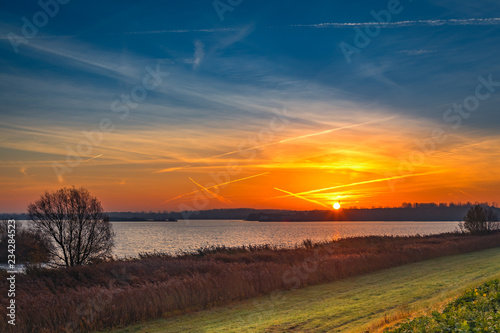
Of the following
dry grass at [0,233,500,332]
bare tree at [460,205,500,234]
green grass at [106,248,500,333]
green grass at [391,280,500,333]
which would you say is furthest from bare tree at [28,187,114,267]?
bare tree at [460,205,500,234]

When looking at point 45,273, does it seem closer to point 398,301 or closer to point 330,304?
point 330,304

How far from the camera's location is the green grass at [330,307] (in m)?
13.5

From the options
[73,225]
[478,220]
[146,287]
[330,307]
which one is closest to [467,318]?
[330,307]

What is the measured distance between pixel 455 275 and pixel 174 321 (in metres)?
14.8

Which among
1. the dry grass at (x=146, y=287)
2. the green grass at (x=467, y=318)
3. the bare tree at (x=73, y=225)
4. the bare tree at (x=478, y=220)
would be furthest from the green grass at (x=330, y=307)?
the bare tree at (x=478, y=220)

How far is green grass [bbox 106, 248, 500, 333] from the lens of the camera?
530 inches

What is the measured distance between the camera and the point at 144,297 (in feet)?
56.9

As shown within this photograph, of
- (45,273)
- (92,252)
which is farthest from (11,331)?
(92,252)

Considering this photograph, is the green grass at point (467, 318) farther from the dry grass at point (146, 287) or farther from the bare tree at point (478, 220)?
the bare tree at point (478, 220)

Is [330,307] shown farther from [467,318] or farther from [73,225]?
[73,225]

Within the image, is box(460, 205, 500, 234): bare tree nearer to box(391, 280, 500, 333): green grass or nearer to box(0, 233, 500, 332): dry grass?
box(0, 233, 500, 332): dry grass

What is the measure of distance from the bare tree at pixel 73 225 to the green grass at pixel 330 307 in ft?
76.4

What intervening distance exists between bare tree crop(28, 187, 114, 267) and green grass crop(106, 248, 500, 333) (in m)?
23.3

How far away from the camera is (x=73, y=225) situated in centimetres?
3847
